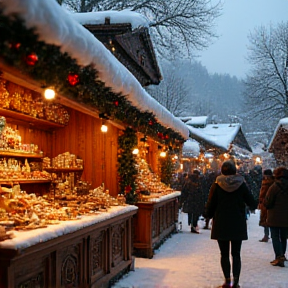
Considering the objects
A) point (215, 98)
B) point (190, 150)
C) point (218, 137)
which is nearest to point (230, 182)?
point (190, 150)

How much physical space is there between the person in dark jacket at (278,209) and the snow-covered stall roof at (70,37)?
3.40 meters

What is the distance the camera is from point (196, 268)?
8422mm

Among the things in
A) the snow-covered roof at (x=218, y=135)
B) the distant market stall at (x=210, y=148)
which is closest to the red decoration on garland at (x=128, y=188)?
the distant market stall at (x=210, y=148)

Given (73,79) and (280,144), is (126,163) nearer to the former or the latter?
(73,79)

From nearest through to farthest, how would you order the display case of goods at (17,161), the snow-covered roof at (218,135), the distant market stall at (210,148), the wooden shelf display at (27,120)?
the display case of goods at (17,161) < the wooden shelf display at (27,120) < the distant market stall at (210,148) < the snow-covered roof at (218,135)

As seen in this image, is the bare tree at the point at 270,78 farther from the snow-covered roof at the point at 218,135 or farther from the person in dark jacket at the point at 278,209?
the person in dark jacket at the point at 278,209

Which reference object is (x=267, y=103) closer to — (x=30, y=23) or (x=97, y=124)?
(x=97, y=124)

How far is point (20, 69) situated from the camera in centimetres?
446

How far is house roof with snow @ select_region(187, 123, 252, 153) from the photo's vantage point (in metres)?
26.8

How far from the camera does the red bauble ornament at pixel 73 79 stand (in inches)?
206

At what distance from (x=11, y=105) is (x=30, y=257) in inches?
137

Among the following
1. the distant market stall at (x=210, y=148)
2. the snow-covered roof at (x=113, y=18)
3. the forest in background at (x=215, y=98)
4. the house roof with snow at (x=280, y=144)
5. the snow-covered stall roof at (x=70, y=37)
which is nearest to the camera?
the snow-covered stall roof at (x=70, y=37)

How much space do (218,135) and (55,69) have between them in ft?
97.8

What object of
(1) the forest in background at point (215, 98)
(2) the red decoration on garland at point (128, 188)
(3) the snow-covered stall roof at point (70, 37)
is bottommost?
(2) the red decoration on garland at point (128, 188)
